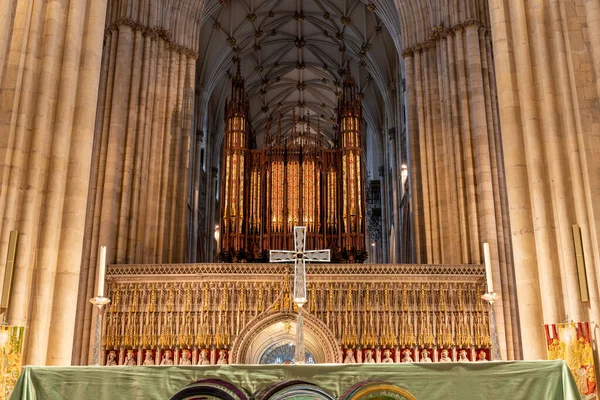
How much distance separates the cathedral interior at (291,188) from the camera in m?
9.21

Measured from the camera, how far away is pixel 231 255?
2000 centimetres

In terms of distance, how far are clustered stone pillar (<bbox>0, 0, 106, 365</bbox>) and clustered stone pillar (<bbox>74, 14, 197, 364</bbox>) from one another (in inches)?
204

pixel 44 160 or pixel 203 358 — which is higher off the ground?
pixel 44 160

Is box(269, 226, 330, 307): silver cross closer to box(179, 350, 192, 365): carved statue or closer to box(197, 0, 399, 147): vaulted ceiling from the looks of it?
box(179, 350, 192, 365): carved statue

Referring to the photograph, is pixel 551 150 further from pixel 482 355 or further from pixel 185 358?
pixel 185 358

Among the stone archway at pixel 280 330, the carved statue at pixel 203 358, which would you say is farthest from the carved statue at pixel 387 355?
the carved statue at pixel 203 358

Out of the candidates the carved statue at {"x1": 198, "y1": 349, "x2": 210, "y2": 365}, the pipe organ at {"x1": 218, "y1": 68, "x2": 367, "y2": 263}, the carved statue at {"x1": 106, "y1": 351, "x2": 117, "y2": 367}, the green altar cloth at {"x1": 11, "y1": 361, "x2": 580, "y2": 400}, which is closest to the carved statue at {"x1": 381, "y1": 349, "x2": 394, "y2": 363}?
the carved statue at {"x1": 198, "y1": 349, "x2": 210, "y2": 365}

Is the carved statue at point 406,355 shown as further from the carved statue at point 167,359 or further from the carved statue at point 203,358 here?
the carved statue at point 167,359

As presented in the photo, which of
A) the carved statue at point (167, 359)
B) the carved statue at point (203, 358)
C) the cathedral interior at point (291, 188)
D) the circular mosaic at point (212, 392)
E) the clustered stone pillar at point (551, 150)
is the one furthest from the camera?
the carved statue at point (167, 359)

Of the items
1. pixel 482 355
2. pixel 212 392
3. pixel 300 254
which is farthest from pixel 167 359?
pixel 212 392

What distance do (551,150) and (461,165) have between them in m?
7.17

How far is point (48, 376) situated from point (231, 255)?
15.4m

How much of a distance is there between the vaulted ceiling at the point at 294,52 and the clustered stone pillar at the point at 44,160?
14.2m

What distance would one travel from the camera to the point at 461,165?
16.5 meters
